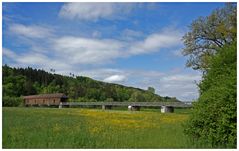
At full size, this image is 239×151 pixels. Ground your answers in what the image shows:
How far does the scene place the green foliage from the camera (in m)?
9.15

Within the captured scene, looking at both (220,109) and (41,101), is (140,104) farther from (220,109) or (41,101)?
(220,109)

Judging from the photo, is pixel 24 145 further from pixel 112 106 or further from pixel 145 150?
pixel 112 106

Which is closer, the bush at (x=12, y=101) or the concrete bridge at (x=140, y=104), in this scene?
the concrete bridge at (x=140, y=104)

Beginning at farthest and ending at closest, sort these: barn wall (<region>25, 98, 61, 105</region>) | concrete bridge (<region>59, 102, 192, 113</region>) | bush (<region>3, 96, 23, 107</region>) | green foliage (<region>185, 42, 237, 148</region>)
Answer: barn wall (<region>25, 98, 61, 105</region>) < bush (<region>3, 96, 23, 107</region>) < concrete bridge (<region>59, 102, 192, 113</region>) < green foliage (<region>185, 42, 237, 148</region>)

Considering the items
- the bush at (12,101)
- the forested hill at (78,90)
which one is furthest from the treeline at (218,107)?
the forested hill at (78,90)

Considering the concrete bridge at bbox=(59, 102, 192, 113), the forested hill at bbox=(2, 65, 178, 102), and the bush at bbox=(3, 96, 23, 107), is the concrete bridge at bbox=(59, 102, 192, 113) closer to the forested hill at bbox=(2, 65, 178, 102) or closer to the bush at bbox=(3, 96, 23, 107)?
the forested hill at bbox=(2, 65, 178, 102)

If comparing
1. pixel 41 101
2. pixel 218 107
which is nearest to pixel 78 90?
pixel 41 101

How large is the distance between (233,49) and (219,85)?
962mm

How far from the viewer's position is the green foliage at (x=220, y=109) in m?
9.15

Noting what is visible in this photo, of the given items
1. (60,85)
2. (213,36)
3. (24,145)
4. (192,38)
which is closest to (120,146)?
(24,145)

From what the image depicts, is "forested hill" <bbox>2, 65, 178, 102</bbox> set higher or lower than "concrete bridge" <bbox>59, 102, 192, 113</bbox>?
higher

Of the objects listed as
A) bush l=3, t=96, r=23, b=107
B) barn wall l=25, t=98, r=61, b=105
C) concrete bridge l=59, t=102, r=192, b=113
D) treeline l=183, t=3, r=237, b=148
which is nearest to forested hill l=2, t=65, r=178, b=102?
barn wall l=25, t=98, r=61, b=105

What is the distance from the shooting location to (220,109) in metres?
9.24

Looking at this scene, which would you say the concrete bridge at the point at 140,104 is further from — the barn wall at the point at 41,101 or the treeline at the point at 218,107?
the treeline at the point at 218,107
